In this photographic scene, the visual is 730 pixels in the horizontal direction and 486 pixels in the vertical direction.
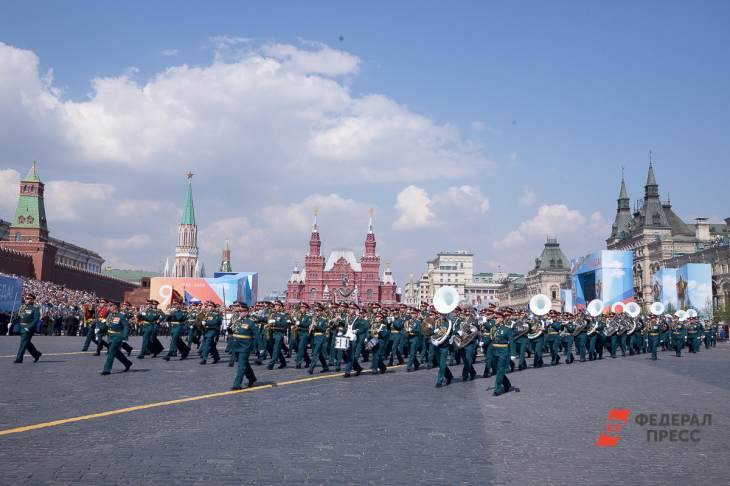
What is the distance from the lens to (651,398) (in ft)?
45.6

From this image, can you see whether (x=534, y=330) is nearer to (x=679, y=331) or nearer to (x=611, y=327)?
(x=611, y=327)

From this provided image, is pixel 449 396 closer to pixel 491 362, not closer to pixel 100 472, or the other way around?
pixel 491 362

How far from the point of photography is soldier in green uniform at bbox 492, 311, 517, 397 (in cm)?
1417

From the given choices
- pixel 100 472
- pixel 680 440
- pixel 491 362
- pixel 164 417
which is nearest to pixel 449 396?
pixel 491 362

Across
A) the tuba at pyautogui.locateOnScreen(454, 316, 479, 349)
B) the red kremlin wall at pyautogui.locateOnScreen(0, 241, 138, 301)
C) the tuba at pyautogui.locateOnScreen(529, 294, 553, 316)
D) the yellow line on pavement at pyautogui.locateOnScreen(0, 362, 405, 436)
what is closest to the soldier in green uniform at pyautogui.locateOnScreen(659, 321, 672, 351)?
the tuba at pyautogui.locateOnScreen(529, 294, 553, 316)

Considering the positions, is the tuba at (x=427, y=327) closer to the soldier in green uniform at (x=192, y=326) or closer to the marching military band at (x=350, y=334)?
the marching military band at (x=350, y=334)

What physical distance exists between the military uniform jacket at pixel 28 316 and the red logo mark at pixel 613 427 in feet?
49.2

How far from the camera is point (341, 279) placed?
12825 centimetres

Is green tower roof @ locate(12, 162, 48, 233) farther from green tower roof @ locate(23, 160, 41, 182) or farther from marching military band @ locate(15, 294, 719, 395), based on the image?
marching military band @ locate(15, 294, 719, 395)

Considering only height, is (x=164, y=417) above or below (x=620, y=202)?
below

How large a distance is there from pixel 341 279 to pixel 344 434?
119103mm

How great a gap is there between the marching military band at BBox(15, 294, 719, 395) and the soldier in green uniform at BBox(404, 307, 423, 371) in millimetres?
33

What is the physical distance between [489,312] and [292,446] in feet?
35.3

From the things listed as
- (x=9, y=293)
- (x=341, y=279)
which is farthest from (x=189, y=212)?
(x=9, y=293)
